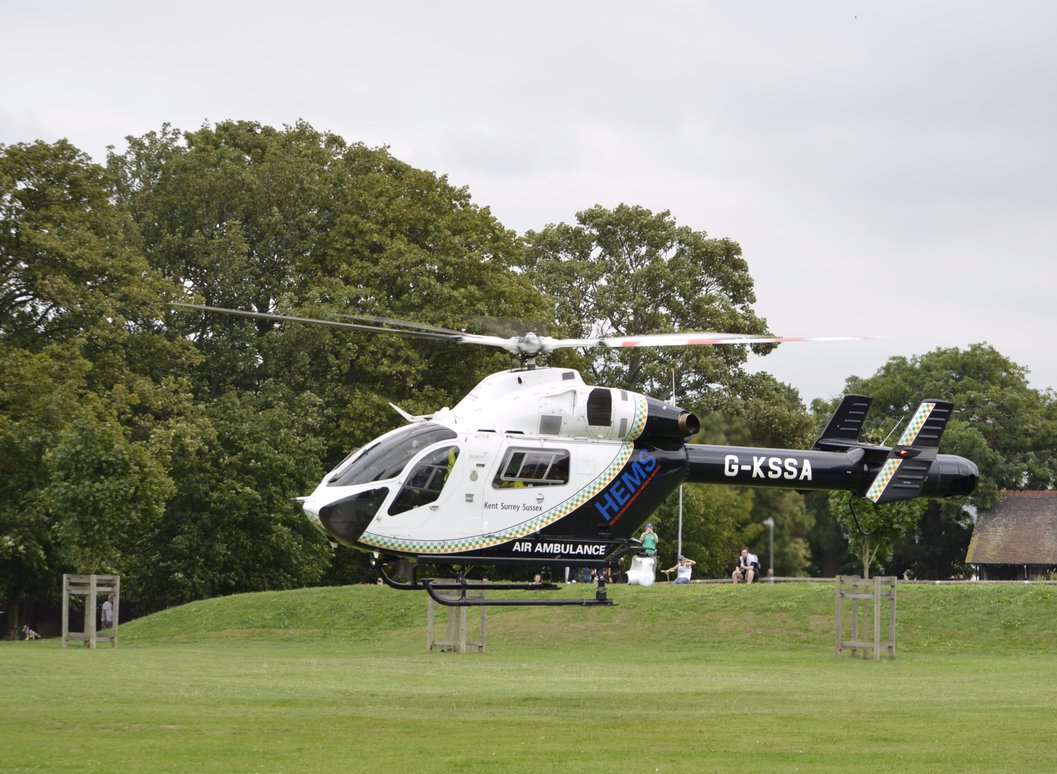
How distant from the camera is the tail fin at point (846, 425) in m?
30.9

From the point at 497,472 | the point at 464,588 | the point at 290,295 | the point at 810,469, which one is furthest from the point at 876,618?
the point at 290,295

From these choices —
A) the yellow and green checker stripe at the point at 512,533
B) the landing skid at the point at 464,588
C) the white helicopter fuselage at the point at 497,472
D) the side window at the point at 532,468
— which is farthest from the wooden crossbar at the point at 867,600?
the side window at the point at 532,468

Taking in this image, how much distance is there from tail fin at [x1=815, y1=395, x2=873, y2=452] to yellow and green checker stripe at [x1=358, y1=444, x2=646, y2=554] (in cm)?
447

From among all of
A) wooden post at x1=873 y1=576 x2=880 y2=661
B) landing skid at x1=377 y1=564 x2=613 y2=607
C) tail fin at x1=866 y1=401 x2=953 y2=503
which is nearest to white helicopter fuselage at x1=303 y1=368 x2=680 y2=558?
landing skid at x1=377 y1=564 x2=613 y2=607

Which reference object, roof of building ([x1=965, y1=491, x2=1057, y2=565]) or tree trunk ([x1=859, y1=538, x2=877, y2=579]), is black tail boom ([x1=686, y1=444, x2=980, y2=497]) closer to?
tree trunk ([x1=859, y1=538, x2=877, y2=579])

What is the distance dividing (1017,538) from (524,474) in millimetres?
71870

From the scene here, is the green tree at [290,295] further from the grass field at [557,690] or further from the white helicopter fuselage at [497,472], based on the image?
the white helicopter fuselage at [497,472]

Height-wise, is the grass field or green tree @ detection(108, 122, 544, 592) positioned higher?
green tree @ detection(108, 122, 544, 592)

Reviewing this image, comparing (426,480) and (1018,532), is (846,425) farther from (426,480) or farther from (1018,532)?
(1018,532)

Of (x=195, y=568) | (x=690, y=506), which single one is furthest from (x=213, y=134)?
(x=690, y=506)

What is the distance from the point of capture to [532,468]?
89.8 ft

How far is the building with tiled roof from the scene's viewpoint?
92.9 metres

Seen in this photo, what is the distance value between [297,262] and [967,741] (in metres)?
47.7

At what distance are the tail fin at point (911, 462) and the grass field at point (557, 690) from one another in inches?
148
